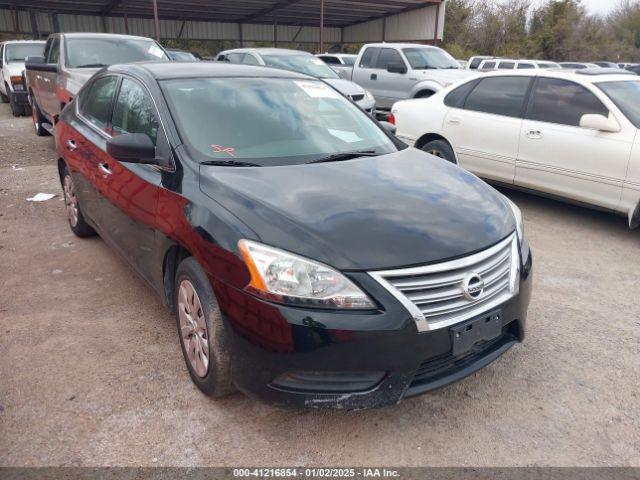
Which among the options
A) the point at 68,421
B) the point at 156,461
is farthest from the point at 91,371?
the point at 156,461

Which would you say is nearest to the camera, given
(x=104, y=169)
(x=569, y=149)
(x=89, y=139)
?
(x=104, y=169)

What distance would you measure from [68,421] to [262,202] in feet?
4.67

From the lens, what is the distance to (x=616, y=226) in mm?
5516

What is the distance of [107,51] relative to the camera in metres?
7.96

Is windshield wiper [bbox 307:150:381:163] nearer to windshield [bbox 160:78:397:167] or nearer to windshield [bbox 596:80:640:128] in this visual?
windshield [bbox 160:78:397:167]

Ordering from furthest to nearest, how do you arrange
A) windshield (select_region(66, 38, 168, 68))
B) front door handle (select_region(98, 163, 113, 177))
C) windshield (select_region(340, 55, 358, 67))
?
windshield (select_region(340, 55, 358, 67))
windshield (select_region(66, 38, 168, 68))
front door handle (select_region(98, 163, 113, 177))

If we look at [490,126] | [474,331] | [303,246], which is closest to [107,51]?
[490,126]

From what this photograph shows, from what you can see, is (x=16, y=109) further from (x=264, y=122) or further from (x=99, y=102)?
(x=264, y=122)

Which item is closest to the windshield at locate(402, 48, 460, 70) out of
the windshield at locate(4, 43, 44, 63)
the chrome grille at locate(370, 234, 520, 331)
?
the windshield at locate(4, 43, 44, 63)

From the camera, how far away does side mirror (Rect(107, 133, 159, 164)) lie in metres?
2.91

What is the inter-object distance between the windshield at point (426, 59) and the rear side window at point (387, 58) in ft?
0.61

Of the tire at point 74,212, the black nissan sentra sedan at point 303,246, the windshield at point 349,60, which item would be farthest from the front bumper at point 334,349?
the windshield at point 349,60

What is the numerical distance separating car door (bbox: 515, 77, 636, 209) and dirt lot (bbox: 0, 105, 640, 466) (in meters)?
1.27

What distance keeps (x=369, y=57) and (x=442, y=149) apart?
263 inches
